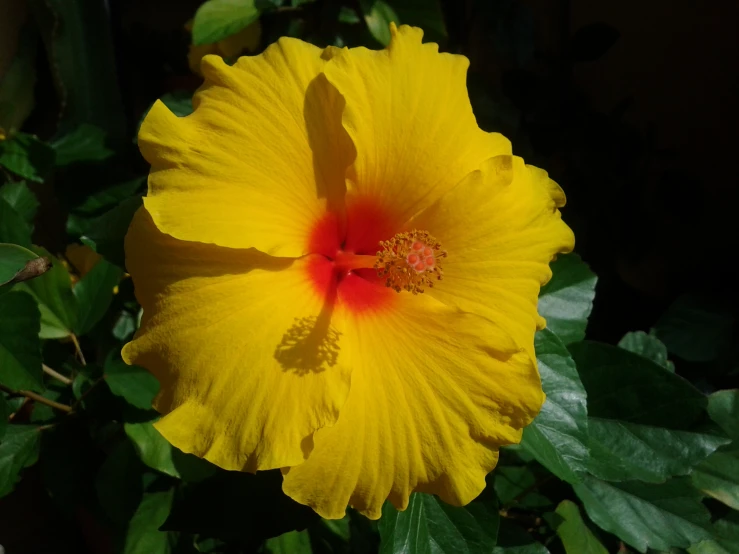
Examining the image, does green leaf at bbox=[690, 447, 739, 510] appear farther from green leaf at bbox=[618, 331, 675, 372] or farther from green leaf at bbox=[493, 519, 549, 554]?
green leaf at bbox=[493, 519, 549, 554]

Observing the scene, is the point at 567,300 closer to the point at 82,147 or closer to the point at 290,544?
the point at 290,544

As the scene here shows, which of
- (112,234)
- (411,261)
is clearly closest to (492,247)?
(411,261)

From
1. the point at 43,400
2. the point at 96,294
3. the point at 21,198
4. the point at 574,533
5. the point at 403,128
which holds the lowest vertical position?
the point at 574,533

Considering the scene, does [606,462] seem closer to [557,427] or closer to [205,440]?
[557,427]

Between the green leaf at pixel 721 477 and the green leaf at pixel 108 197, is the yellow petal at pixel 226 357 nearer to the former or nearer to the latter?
the green leaf at pixel 108 197

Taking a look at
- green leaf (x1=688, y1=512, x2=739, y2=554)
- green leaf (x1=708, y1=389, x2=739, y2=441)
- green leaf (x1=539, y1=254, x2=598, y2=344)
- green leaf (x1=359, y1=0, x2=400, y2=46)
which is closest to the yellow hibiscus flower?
green leaf (x1=539, y1=254, x2=598, y2=344)
